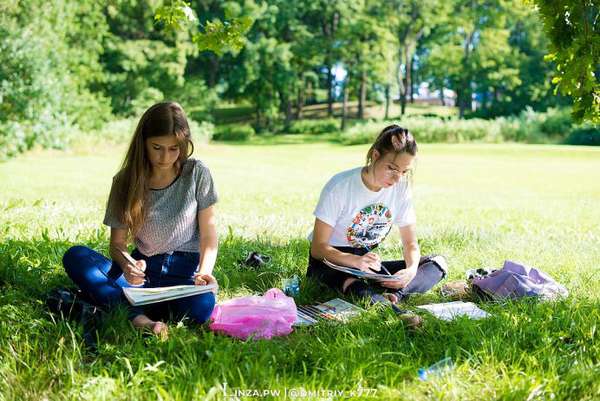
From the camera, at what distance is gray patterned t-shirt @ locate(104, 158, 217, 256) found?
128 inches

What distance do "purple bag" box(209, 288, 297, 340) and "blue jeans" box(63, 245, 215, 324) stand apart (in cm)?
11

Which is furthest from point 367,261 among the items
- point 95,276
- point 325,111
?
point 325,111

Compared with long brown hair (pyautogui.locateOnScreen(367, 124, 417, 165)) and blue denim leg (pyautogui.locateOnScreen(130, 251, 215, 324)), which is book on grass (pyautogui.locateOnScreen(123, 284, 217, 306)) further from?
long brown hair (pyautogui.locateOnScreen(367, 124, 417, 165))

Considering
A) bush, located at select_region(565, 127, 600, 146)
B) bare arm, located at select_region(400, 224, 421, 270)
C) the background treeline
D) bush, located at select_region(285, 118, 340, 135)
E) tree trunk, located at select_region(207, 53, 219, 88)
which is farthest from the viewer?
tree trunk, located at select_region(207, 53, 219, 88)

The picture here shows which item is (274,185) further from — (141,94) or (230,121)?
(230,121)

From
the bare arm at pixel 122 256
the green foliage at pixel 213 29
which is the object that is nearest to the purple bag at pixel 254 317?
the bare arm at pixel 122 256

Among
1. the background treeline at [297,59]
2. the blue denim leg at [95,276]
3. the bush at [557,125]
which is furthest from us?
the background treeline at [297,59]

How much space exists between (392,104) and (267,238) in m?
37.4

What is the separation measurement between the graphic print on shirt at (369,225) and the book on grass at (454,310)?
0.58 meters

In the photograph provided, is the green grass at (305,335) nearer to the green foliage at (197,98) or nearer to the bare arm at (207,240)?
the bare arm at (207,240)

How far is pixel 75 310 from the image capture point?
288cm

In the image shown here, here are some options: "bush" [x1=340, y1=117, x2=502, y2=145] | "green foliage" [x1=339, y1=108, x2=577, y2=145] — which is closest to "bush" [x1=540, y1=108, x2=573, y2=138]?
"green foliage" [x1=339, y1=108, x2=577, y2=145]

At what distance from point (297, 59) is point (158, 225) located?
1216 inches

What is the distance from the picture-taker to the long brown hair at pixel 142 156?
9.95 ft
